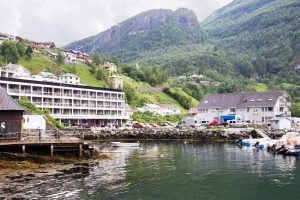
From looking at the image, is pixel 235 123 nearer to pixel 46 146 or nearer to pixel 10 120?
pixel 46 146

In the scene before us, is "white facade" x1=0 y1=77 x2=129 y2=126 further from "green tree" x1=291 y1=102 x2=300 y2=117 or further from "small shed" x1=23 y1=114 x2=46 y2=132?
"green tree" x1=291 y1=102 x2=300 y2=117

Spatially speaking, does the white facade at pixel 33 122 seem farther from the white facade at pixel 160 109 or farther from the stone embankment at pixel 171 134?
the white facade at pixel 160 109

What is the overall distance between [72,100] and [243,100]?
53.5 metres

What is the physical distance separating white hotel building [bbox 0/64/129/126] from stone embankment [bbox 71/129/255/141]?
2766 centimetres

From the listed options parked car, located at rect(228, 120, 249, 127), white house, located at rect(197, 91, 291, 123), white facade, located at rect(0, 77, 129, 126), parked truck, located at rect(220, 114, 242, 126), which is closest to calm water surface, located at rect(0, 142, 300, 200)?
parked car, located at rect(228, 120, 249, 127)

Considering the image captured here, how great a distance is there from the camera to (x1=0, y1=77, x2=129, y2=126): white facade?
122 meters

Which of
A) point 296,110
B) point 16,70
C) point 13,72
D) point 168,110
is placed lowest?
point 296,110

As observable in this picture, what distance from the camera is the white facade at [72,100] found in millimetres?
121900

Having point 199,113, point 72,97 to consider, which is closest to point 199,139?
point 199,113

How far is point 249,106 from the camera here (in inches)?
5089

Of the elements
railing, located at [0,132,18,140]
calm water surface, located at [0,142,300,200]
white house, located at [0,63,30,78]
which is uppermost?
white house, located at [0,63,30,78]

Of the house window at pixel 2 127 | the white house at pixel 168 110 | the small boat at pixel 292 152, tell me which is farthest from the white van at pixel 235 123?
the house window at pixel 2 127

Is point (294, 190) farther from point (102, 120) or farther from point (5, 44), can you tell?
point (5, 44)

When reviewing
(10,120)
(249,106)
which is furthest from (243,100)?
(10,120)
